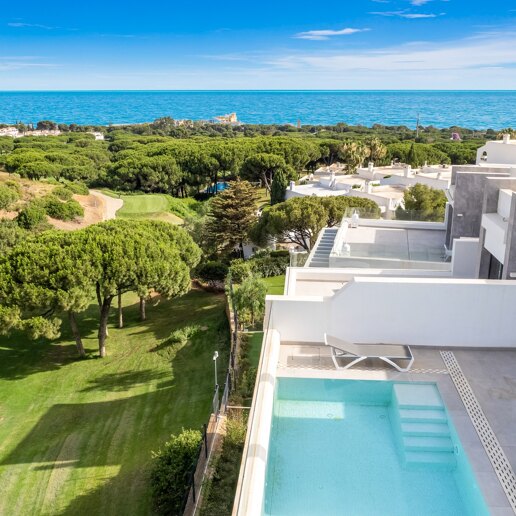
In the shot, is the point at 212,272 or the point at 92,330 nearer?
the point at 92,330

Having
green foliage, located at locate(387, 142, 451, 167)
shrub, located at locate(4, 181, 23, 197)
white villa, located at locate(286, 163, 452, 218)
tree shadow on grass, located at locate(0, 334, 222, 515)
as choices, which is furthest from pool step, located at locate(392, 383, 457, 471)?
green foliage, located at locate(387, 142, 451, 167)

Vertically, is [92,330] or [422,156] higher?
[422,156]

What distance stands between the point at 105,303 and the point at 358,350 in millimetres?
10496

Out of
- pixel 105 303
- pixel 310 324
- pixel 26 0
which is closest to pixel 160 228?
pixel 105 303

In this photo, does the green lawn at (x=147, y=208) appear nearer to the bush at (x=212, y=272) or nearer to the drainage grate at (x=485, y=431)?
the bush at (x=212, y=272)

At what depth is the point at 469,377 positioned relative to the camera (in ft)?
24.6

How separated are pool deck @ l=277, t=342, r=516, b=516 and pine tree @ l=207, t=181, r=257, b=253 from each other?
18.3 meters

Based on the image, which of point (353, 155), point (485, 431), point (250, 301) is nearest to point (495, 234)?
point (485, 431)

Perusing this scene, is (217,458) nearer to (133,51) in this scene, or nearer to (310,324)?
(310,324)

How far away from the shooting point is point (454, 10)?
4703 centimetres

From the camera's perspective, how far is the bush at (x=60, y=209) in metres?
33.3

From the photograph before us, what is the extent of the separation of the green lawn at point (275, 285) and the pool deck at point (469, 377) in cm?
901

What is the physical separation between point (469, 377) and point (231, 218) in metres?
20.0

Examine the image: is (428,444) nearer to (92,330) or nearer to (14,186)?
(92,330)
